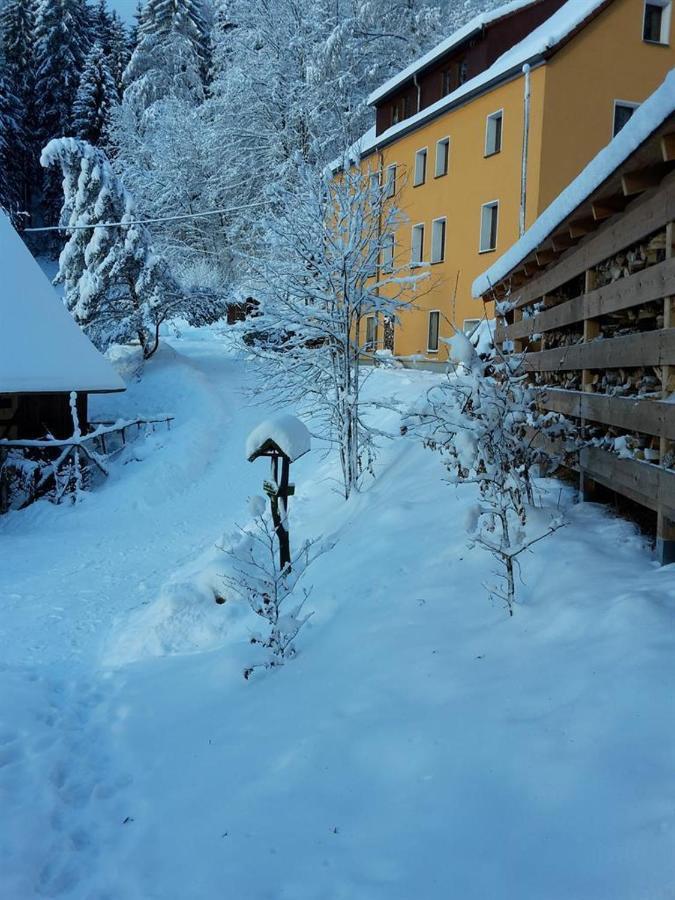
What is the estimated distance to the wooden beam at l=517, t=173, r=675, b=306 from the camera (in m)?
3.99

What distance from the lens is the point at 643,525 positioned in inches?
192

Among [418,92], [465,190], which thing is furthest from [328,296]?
[418,92]

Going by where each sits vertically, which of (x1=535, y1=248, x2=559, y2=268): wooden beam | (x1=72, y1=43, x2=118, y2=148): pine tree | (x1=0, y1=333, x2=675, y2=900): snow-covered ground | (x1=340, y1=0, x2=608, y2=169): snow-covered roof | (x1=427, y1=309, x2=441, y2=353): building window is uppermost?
(x1=72, y1=43, x2=118, y2=148): pine tree

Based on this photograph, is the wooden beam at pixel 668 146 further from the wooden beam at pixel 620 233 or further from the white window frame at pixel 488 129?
the white window frame at pixel 488 129

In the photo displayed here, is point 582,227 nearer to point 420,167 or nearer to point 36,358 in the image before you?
point 36,358

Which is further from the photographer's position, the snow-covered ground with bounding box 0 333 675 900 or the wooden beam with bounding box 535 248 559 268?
the wooden beam with bounding box 535 248 559 268

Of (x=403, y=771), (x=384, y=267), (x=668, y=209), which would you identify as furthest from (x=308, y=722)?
(x=384, y=267)

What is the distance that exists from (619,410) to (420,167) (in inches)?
787

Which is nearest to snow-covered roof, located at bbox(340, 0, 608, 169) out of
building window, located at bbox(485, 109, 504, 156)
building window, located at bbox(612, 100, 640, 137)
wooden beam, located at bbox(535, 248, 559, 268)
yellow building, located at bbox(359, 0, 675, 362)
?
yellow building, located at bbox(359, 0, 675, 362)

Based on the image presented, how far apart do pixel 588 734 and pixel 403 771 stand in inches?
31.3

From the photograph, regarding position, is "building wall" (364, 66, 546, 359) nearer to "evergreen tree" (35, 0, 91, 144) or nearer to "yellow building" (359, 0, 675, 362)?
"yellow building" (359, 0, 675, 362)

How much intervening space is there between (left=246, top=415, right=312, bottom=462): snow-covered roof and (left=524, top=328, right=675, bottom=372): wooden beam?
2.18 meters

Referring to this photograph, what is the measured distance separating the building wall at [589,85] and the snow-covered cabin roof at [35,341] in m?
11.1

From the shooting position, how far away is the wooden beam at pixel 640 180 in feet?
13.7
